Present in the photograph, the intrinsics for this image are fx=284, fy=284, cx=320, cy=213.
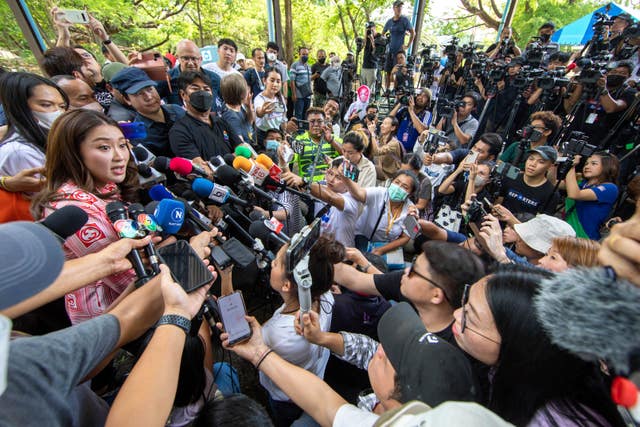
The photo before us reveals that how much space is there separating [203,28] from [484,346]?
50.1 ft

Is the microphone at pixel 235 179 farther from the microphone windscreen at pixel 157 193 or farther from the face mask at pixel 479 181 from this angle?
the face mask at pixel 479 181

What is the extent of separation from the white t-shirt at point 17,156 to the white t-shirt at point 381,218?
274 centimetres

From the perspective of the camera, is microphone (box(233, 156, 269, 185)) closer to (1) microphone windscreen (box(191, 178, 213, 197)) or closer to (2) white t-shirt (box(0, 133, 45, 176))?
(1) microphone windscreen (box(191, 178, 213, 197))

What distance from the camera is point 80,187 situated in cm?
165

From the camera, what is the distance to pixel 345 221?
294 centimetres

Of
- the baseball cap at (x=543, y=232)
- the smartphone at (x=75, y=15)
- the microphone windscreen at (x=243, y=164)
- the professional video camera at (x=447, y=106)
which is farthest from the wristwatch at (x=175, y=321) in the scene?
the smartphone at (x=75, y=15)

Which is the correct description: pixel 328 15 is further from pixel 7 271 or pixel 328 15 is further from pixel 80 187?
pixel 7 271

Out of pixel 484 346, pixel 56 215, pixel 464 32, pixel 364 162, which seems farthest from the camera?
pixel 464 32

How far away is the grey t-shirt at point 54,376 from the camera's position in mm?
675

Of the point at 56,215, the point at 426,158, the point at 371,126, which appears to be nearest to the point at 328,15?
the point at 371,126

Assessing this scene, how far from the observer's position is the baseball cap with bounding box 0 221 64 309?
1.96 ft

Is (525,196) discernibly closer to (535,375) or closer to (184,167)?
(535,375)

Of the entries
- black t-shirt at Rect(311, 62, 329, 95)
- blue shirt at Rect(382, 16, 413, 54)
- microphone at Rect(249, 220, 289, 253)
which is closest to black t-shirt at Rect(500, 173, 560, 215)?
microphone at Rect(249, 220, 289, 253)

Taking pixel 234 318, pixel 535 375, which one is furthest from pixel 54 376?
pixel 535 375
